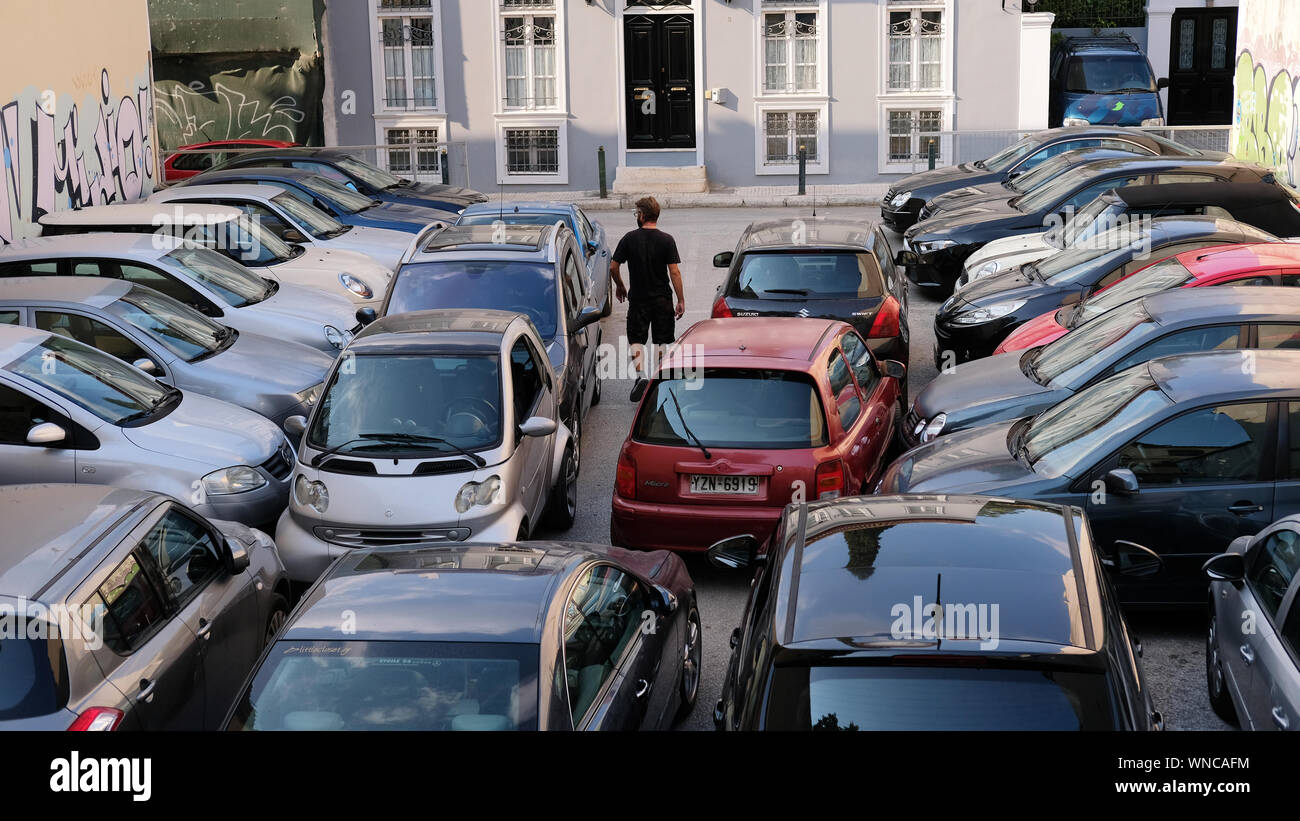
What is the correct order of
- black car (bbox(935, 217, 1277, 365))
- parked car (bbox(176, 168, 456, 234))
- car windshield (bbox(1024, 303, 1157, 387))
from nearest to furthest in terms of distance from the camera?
car windshield (bbox(1024, 303, 1157, 387)) < black car (bbox(935, 217, 1277, 365)) < parked car (bbox(176, 168, 456, 234))

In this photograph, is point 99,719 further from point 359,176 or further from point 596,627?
point 359,176

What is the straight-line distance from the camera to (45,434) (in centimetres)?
893

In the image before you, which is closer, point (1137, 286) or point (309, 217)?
point (1137, 286)

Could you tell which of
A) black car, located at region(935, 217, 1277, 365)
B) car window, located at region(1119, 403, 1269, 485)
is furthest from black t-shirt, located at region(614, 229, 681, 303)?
car window, located at region(1119, 403, 1269, 485)

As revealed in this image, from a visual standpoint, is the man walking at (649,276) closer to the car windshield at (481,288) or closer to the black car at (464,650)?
the car windshield at (481,288)

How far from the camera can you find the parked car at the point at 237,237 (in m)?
14.4

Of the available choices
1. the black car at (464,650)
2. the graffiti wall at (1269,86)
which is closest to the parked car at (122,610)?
the black car at (464,650)

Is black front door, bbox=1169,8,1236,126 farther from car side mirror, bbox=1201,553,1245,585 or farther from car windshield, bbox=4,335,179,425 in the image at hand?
car side mirror, bbox=1201,553,1245,585

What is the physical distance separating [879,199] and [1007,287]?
13801mm

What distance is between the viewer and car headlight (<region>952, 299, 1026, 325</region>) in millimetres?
13062

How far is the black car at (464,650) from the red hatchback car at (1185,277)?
21.3 feet

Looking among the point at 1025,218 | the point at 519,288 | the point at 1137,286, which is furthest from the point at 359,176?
the point at 1137,286

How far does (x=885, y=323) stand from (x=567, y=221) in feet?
16.6

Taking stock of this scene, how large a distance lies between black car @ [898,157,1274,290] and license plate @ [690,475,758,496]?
8866 millimetres
